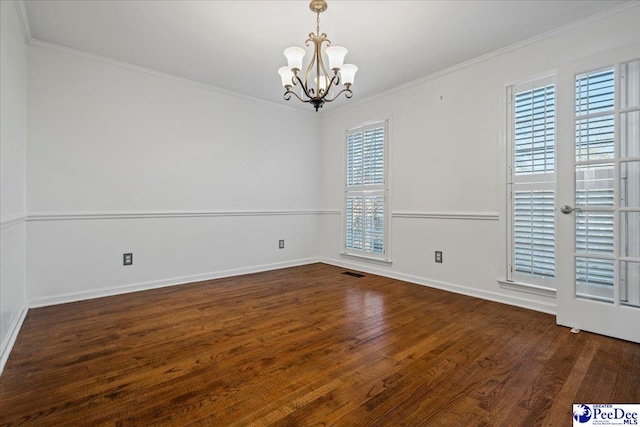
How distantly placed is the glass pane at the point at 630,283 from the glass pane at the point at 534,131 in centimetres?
91

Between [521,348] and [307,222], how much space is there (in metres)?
3.32

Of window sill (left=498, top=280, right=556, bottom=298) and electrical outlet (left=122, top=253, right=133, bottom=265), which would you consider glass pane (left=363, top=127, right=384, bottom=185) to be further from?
electrical outlet (left=122, top=253, right=133, bottom=265)

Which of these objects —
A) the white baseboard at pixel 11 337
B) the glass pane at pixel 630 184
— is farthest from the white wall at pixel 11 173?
the glass pane at pixel 630 184

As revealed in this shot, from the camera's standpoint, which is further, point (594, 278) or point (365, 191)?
point (365, 191)

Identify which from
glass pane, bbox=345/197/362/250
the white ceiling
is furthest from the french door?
glass pane, bbox=345/197/362/250

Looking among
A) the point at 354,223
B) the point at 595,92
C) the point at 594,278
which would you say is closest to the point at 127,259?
the point at 354,223

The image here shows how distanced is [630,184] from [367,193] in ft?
8.57

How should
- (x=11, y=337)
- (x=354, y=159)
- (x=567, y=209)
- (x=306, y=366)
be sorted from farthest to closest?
(x=354, y=159) < (x=567, y=209) < (x=11, y=337) < (x=306, y=366)

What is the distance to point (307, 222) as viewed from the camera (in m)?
4.87

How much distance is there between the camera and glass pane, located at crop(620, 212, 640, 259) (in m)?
2.08

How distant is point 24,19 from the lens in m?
2.41

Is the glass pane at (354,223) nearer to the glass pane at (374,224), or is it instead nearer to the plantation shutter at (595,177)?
the glass pane at (374,224)

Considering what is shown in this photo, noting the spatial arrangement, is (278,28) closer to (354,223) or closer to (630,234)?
(354,223)

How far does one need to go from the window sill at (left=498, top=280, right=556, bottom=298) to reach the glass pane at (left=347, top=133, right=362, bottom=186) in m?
2.17
